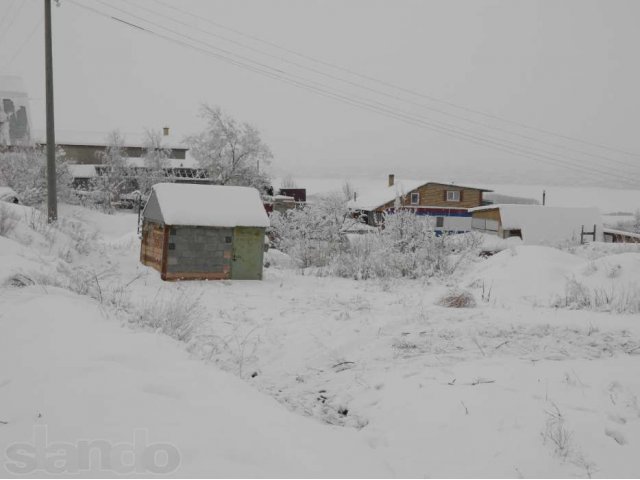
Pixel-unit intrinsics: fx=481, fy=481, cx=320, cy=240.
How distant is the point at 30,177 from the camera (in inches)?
1551

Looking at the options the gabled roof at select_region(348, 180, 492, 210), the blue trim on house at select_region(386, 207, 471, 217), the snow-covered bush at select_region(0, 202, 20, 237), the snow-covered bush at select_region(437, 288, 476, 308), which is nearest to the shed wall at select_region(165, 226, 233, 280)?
the snow-covered bush at select_region(0, 202, 20, 237)

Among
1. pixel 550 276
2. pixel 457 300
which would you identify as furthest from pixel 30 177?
pixel 550 276

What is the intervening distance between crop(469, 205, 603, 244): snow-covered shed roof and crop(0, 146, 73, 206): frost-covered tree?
3830cm

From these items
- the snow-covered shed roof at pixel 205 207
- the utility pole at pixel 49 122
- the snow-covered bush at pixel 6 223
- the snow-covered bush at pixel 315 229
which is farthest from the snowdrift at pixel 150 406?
the snow-covered bush at pixel 315 229

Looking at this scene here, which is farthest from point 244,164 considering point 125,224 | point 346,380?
point 346,380

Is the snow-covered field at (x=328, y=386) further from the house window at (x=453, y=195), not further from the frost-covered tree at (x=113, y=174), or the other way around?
the frost-covered tree at (x=113, y=174)

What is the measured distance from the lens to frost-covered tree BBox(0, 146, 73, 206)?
36.7 m

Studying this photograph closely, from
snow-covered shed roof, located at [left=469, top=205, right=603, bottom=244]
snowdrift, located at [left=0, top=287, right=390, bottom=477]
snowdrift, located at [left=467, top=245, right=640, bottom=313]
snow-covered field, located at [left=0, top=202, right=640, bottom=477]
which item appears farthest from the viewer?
snow-covered shed roof, located at [left=469, top=205, right=603, bottom=244]

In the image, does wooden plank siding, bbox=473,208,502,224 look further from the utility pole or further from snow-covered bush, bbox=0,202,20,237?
snow-covered bush, bbox=0,202,20,237

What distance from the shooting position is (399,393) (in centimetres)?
616

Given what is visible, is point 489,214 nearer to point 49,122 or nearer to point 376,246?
point 376,246

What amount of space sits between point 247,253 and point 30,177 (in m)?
30.8

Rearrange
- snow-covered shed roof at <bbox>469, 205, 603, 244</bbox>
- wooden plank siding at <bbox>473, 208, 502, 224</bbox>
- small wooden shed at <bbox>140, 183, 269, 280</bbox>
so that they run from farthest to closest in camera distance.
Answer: wooden plank siding at <bbox>473, 208, 502, 224</bbox> < snow-covered shed roof at <bbox>469, 205, 603, 244</bbox> < small wooden shed at <bbox>140, 183, 269, 280</bbox>

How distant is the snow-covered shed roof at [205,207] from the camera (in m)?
16.7
